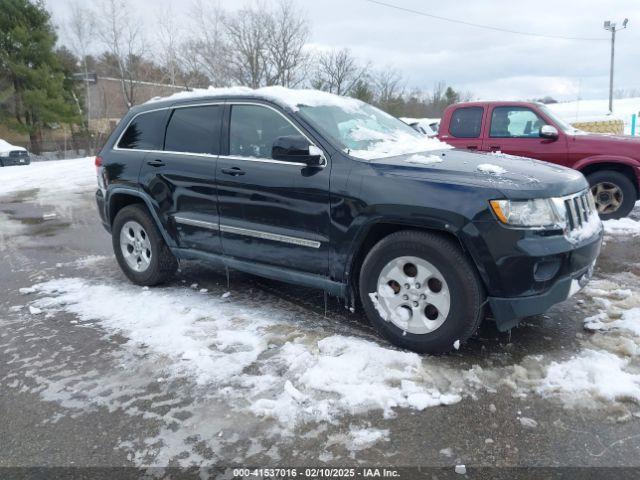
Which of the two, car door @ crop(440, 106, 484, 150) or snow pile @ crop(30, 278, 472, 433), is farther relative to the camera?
car door @ crop(440, 106, 484, 150)

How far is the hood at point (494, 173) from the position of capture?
307cm

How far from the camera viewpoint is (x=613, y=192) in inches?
285

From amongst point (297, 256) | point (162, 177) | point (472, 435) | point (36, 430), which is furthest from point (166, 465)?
point (162, 177)

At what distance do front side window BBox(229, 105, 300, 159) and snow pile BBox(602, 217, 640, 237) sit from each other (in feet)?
16.9

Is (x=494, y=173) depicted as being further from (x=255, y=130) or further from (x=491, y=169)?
(x=255, y=130)

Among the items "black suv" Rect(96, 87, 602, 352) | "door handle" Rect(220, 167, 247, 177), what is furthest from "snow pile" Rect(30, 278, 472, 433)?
"door handle" Rect(220, 167, 247, 177)

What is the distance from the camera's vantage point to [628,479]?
223 cm

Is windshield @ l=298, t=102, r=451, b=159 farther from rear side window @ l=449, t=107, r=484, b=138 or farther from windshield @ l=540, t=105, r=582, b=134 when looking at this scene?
windshield @ l=540, t=105, r=582, b=134

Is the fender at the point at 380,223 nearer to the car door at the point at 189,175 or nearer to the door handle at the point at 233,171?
the door handle at the point at 233,171

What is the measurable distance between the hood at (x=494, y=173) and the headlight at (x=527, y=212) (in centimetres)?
4

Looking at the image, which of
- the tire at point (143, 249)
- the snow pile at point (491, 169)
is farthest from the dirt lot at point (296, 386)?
the snow pile at point (491, 169)

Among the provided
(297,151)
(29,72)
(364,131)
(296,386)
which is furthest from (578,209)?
(29,72)

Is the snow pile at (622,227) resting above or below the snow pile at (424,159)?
below

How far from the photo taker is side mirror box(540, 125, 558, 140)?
23.2 feet
